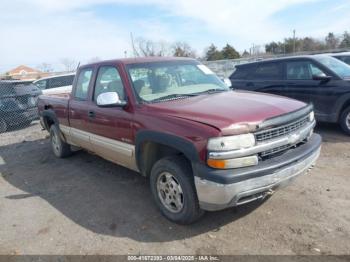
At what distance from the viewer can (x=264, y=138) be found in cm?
330

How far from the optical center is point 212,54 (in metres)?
50.7

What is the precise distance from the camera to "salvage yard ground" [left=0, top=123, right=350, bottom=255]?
3.36m

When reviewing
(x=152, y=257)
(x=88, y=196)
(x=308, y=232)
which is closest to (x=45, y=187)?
(x=88, y=196)

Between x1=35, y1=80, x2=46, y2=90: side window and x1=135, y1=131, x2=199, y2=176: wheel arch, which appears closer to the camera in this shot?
x1=135, y1=131, x2=199, y2=176: wheel arch

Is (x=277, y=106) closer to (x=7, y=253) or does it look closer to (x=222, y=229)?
(x=222, y=229)

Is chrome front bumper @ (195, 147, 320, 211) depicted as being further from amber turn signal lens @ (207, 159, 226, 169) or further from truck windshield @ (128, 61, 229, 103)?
truck windshield @ (128, 61, 229, 103)

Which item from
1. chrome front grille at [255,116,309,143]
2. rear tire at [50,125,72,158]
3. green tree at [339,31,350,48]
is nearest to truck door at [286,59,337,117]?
chrome front grille at [255,116,309,143]

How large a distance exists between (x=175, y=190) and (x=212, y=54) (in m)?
48.9

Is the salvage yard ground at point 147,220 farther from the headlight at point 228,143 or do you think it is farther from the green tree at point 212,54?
the green tree at point 212,54

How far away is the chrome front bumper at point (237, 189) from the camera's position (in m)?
3.12

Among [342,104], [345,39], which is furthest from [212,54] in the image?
[342,104]

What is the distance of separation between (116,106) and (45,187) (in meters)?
2.13

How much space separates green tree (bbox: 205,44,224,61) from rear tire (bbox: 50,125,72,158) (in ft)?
145

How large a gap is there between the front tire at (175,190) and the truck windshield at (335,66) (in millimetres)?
5073
